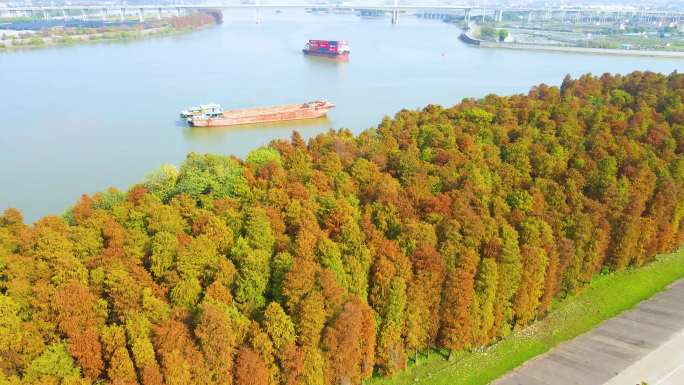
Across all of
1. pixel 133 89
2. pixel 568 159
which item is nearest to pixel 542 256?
pixel 568 159

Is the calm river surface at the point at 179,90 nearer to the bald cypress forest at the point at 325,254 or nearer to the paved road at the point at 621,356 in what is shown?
the bald cypress forest at the point at 325,254

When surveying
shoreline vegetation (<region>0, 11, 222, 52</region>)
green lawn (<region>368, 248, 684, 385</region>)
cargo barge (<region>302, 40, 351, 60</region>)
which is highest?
shoreline vegetation (<region>0, 11, 222, 52</region>)

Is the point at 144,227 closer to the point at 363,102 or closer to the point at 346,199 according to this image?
the point at 346,199

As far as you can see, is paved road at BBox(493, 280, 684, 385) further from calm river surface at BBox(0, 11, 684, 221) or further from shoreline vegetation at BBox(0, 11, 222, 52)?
shoreline vegetation at BBox(0, 11, 222, 52)

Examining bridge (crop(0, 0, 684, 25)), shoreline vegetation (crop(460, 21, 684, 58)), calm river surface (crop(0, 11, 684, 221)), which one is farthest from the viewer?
bridge (crop(0, 0, 684, 25))

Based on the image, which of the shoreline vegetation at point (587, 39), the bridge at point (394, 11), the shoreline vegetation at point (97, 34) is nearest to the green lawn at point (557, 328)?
the shoreline vegetation at point (587, 39)

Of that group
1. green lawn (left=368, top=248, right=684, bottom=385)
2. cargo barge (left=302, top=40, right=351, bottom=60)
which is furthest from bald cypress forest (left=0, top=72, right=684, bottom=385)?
cargo barge (left=302, top=40, right=351, bottom=60)
